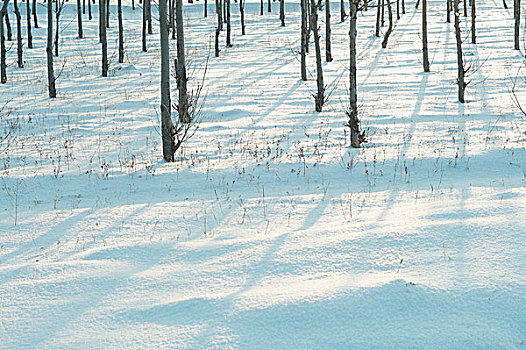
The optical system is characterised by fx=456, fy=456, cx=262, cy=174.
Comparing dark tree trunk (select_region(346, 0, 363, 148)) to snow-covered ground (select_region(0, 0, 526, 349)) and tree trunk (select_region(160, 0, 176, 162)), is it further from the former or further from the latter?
tree trunk (select_region(160, 0, 176, 162))

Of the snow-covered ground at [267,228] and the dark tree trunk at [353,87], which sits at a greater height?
the dark tree trunk at [353,87]

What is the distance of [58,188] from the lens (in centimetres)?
720

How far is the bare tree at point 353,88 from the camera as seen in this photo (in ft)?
27.6

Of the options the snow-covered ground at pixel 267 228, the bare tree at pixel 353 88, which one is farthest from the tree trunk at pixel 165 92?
the bare tree at pixel 353 88

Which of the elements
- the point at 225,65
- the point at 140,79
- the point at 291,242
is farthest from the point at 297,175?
the point at 225,65

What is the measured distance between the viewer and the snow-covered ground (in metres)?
3.05

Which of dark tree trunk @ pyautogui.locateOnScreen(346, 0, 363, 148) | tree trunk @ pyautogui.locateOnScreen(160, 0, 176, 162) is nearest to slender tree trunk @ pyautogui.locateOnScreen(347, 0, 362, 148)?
dark tree trunk @ pyautogui.locateOnScreen(346, 0, 363, 148)

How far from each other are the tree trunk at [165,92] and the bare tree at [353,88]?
3356mm

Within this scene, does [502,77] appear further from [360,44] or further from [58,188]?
[58,188]

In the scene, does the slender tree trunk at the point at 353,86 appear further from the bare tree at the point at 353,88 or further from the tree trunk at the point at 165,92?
the tree trunk at the point at 165,92

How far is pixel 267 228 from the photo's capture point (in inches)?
200

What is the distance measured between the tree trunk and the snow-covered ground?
0.47 meters

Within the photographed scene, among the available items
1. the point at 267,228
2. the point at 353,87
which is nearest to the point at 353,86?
the point at 353,87

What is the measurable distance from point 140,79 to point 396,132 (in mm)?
12138
